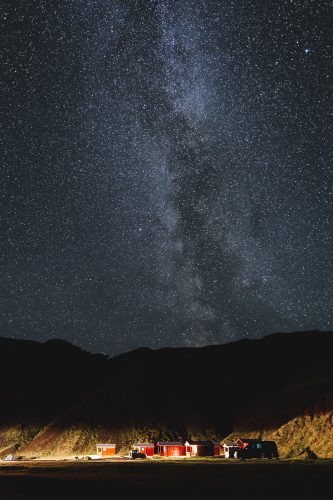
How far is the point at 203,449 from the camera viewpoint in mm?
84375

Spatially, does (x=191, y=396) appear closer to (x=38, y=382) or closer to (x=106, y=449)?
(x=106, y=449)

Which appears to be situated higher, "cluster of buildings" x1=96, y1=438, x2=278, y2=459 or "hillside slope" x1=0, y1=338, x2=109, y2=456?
"hillside slope" x1=0, y1=338, x2=109, y2=456

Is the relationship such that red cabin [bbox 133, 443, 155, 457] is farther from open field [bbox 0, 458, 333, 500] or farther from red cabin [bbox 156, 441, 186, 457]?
open field [bbox 0, 458, 333, 500]

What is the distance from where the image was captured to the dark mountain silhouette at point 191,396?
90.0 meters

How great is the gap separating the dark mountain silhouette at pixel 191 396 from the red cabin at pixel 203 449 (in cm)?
790

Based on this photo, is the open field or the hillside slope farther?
the hillside slope

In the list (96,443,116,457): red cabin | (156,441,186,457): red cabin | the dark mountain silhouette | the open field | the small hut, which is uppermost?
the dark mountain silhouette

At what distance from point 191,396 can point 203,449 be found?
33007mm

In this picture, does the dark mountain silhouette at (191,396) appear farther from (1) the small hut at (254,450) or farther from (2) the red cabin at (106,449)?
(2) the red cabin at (106,449)

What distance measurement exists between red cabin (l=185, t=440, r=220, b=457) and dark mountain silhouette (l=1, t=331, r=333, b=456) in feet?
25.9

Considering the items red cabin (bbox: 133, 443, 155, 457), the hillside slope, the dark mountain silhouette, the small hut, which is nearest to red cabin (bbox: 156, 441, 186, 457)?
red cabin (bbox: 133, 443, 155, 457)

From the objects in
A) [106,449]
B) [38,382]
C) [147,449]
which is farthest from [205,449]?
[38,382]

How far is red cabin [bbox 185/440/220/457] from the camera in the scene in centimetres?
8438

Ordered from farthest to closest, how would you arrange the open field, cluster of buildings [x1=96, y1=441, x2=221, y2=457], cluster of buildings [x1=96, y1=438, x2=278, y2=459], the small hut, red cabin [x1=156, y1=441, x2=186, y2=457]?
red cabin [x1=156, y1=441, x2=186, y2=457] → cluster of buildings [x1=96, y1=441, x2=221, y2=457] → cluster of buildings [x1=96, y1=438, x2=278, y2=459] → the small hut → the open field
